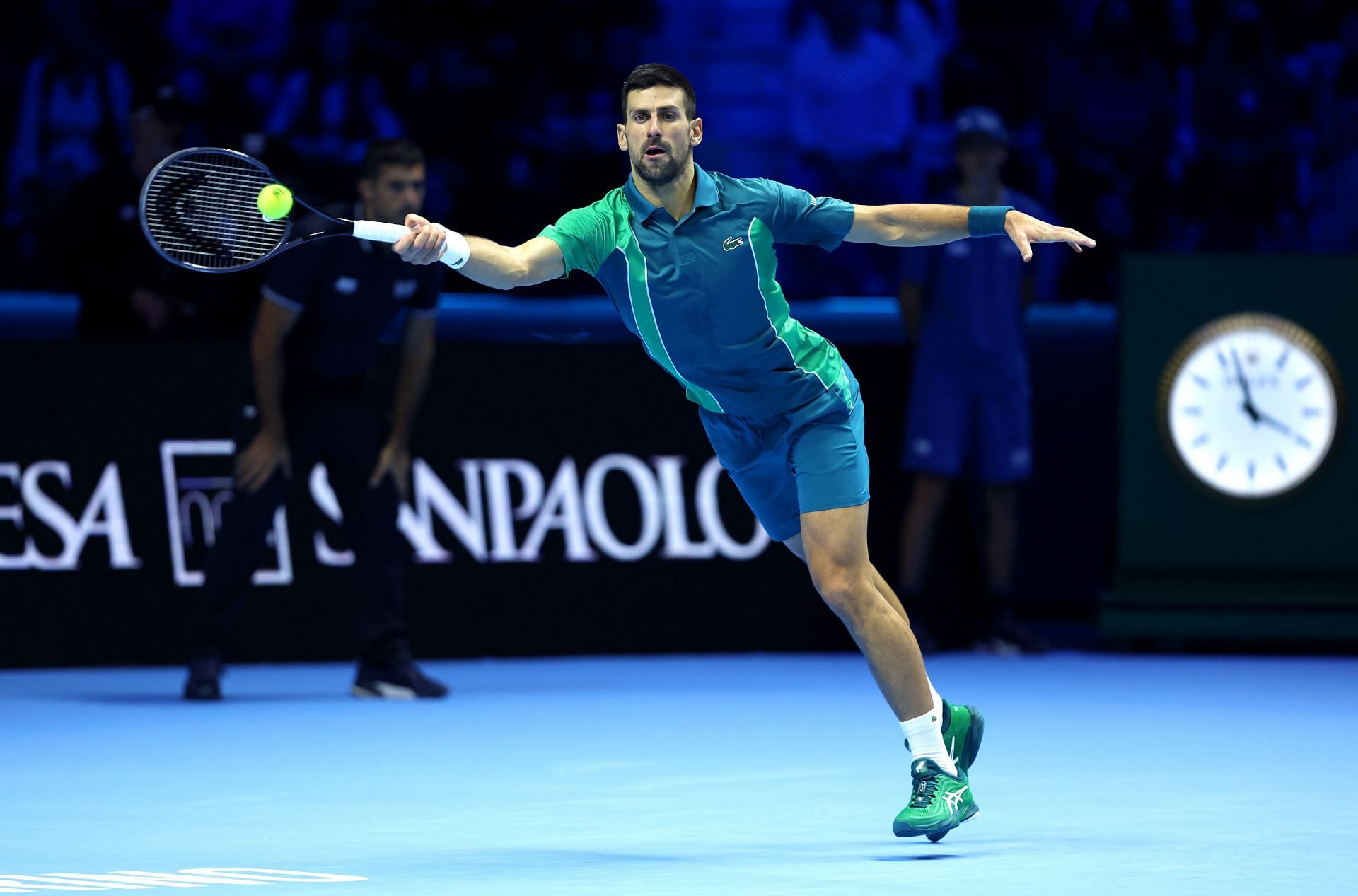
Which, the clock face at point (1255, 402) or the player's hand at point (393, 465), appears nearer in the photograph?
the player's hand at point (393, 465)

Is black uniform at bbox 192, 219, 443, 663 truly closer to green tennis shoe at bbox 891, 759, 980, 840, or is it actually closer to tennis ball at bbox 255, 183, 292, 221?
tennis ball at bbox 255, 183, 292, 221

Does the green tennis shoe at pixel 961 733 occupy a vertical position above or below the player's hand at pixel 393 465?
below

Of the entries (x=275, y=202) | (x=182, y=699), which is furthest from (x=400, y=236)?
(x=182, y=699)

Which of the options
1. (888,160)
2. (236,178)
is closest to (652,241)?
(236,178)

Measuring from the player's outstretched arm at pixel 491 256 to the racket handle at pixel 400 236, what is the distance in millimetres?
A: 13

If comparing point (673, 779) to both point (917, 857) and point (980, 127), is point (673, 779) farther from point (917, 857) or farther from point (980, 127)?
point (980, 127)

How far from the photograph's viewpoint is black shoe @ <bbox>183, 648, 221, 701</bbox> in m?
8.10

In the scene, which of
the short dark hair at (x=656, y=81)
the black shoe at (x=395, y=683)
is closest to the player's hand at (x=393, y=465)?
the black shoe at (x=395, y=683)

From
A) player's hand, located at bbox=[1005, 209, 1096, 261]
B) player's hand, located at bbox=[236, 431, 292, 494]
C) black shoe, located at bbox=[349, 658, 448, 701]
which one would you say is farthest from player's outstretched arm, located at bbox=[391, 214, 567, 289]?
black shoe, located at bbox=[349, 658, 448, 701]

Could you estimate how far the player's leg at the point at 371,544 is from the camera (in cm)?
812

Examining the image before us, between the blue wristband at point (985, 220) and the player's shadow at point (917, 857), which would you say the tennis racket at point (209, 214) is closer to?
the blue wristband at point (985, 220)

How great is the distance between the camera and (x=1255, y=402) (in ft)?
30.7

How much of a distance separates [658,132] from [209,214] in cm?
119

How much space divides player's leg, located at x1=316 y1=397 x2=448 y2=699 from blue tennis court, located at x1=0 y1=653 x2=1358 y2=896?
20 centimetres
